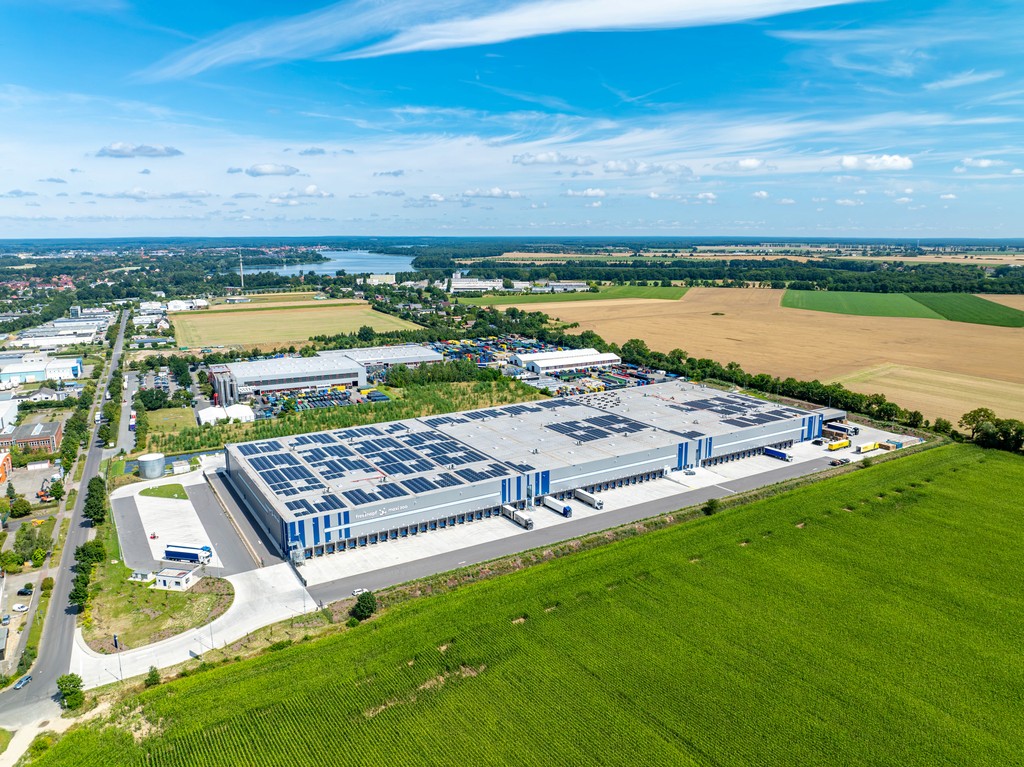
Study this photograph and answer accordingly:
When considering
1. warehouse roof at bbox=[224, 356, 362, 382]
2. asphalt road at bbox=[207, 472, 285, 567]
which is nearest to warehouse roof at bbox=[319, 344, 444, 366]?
warehouse roof at bbox=[224, 356, 362, 382]

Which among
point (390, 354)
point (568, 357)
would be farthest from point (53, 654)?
point (568, 357)

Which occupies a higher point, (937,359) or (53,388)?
(937,359)

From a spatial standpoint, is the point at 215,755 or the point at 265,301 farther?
the point at 265,301

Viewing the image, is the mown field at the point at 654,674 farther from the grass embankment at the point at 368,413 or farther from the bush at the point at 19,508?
the grass embankment at the point at 368,413

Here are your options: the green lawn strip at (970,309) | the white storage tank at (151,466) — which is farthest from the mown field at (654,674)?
the green lawn strip at (970,309)

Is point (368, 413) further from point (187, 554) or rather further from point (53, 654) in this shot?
point (53, 654)

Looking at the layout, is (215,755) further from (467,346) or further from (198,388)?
(467,346)

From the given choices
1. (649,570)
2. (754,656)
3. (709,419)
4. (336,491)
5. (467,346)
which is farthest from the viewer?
(467,346)

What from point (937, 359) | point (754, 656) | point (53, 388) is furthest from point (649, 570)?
point (53, 388)
